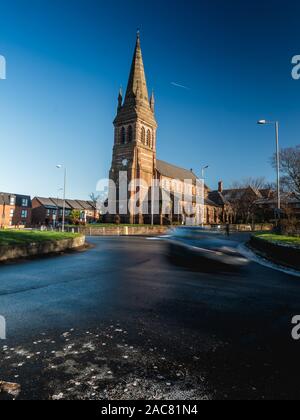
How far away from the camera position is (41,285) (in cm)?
671

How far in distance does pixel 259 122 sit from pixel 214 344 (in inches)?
705

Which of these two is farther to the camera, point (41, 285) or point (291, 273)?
point (291, 273)

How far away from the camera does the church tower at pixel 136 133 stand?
56625mm

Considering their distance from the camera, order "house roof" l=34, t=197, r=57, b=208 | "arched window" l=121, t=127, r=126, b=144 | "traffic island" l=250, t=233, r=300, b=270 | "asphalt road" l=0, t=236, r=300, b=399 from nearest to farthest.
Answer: "asphalt road" l=0, t=236, r=300, b=399 → "traffic island" l=250, t=233, r=300, b=270 → "arched window" l=121, t=127, r=126, b=144 → "house roof" l=34, t=197, r=57, b=208

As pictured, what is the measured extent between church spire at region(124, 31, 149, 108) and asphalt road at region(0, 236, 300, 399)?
196 ft

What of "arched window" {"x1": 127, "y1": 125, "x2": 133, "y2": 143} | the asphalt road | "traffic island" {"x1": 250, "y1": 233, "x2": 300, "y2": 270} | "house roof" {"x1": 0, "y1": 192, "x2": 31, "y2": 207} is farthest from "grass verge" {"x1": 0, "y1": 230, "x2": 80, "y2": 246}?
"house roof" {"x1": 0, "y1": 192, "x2": 31, "y2": 207}

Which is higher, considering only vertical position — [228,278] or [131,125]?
[131,125]

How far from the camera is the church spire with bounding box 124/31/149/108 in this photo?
5945 centimetres

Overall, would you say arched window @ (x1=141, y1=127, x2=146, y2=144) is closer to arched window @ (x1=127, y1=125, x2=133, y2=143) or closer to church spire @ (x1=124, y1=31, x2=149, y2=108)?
arched window @ (x1=127, y1=125, x2=133, y2=143)

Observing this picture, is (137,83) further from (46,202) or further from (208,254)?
(208,254)

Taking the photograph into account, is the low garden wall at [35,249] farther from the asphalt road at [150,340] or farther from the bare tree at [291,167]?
the bare tree at [291,167]

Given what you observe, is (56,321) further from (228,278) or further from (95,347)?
(228,278)

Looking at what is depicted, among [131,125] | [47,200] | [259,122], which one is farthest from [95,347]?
[47,200]

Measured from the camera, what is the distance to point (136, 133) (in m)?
57.2
